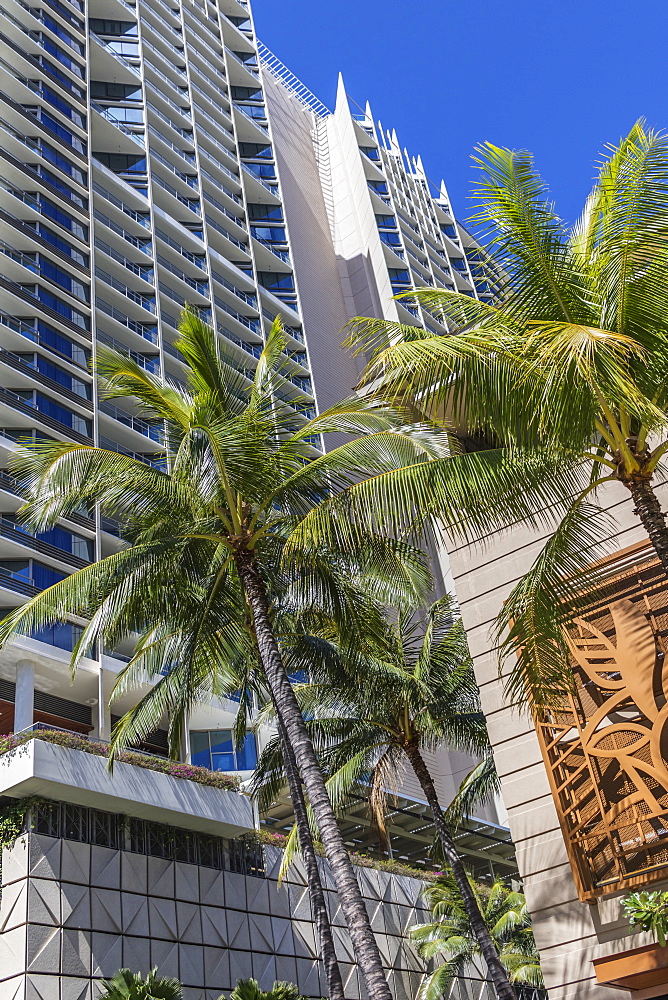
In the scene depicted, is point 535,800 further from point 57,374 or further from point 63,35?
point 63,35

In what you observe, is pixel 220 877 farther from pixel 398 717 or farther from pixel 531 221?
pixel 531 221

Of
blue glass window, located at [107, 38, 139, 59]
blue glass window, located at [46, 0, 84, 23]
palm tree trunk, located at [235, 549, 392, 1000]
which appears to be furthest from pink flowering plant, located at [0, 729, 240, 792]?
blue glass window, located at [107, 38, 139, 59]

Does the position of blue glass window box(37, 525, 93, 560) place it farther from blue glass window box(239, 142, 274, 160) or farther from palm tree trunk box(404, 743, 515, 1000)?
blue glass window box(239, 142, 274, 160)

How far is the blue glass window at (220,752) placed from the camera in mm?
38688

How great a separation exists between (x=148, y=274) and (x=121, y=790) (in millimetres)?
36843

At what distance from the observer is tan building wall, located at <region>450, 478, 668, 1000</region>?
43.4ft

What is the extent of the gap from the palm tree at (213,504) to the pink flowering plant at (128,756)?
6.89 m

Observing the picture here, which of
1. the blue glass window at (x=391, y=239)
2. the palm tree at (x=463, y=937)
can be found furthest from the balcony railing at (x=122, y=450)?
the blue glass window at (x=391, y=239)

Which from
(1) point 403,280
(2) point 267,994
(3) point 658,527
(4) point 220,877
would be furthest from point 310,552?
(1) point 403,280

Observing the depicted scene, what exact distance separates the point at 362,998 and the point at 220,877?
275 inches

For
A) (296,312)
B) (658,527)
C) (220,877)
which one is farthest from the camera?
(296,312)

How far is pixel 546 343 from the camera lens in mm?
10750

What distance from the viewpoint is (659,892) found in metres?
12.4

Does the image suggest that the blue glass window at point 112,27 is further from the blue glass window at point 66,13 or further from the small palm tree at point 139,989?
the small palm tree at point 139,989
